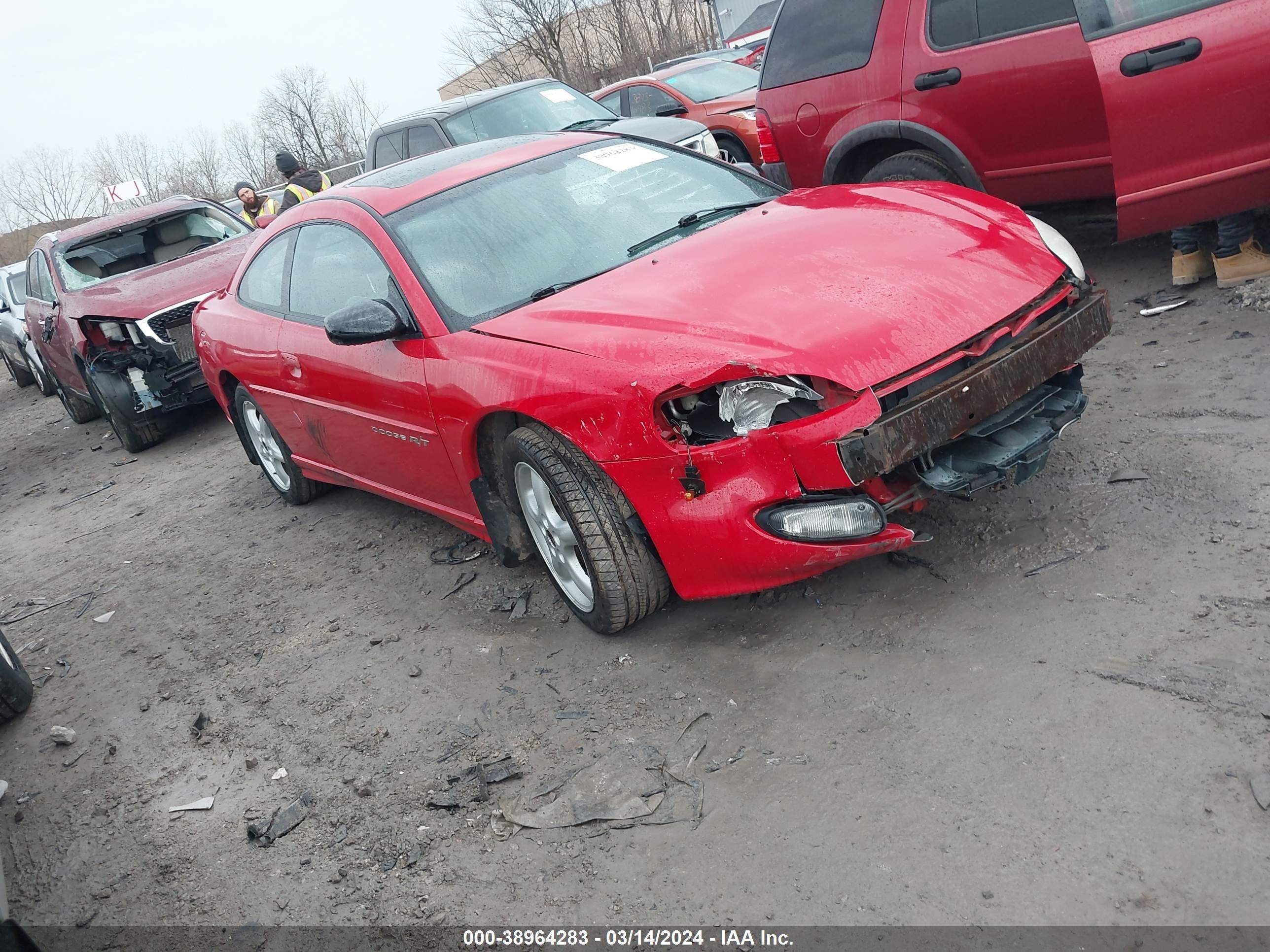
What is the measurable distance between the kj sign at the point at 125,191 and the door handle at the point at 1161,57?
24.4 metres

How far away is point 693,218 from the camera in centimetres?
433

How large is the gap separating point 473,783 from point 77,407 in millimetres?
9845

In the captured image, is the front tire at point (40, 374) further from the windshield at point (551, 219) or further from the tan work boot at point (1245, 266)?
the tan work boot at point (1245, 266)

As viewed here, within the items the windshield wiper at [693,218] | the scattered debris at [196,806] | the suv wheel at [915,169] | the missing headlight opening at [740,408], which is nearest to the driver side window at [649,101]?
the suv wheel at [915,169]

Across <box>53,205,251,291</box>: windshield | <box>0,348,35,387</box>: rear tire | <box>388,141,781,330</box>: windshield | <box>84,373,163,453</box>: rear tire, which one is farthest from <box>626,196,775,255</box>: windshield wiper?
<box>0,348,35,387</box>: rear tire

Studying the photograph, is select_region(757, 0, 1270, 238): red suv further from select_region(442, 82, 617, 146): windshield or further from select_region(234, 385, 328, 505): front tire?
select_region(234, 385, 328, 505): front tire

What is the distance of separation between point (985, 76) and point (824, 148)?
3.88ft

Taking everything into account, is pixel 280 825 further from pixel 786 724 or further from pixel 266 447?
pixel 266 447

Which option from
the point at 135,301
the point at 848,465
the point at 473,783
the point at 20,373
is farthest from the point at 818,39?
the point at 20,373

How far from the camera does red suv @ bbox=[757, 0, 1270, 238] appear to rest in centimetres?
462

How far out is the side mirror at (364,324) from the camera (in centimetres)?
405

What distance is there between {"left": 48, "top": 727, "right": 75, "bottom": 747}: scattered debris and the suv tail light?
17.2ft

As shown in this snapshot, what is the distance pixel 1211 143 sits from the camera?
15.3 feet

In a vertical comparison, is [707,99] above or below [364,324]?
above
